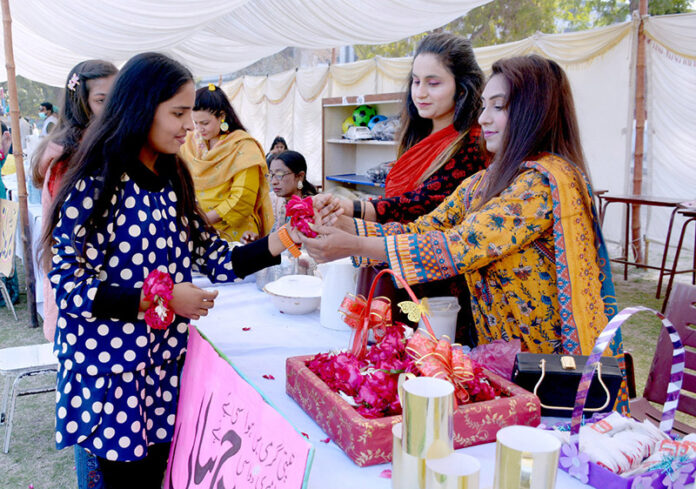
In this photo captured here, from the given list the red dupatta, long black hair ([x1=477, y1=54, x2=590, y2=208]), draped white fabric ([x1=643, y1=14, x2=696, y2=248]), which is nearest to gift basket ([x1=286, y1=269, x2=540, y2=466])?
long black hair ([x1=477, y1=54, x2=590, y2=208])

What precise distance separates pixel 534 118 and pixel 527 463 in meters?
0.97

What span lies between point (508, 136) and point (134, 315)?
992 millimetres

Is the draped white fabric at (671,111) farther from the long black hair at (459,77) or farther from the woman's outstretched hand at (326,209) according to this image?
the woman's outstretched hand at (326,209)

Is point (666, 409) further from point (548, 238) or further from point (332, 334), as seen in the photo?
point (332, 334)

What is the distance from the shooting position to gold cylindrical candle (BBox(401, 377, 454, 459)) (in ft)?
2.15

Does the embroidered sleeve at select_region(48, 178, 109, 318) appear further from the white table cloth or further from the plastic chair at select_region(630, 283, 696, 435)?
the plastic chair at select_region(630, 283, 696, 435)

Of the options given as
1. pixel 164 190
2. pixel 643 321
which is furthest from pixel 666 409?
pixel 643 321

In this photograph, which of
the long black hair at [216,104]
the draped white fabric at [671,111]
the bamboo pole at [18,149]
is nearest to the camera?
the long black hair at [216,104]

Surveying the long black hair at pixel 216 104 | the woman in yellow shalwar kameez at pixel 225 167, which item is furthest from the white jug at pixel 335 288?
the long black hair at pixel 216 104

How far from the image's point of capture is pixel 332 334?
1587 millimetres

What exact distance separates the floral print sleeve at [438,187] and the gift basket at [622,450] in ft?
3.04

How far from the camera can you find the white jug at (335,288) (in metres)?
1.56

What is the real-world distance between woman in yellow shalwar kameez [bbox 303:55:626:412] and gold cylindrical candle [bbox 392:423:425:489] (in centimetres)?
63

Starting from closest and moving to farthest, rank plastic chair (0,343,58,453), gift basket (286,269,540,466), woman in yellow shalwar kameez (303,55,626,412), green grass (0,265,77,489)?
gift basket (286,269,540,466) → woman in yellow shalwar kameez (303,55,626,412) → green grass (0,265,77,489) → plastic chair (0,343,58,453)
